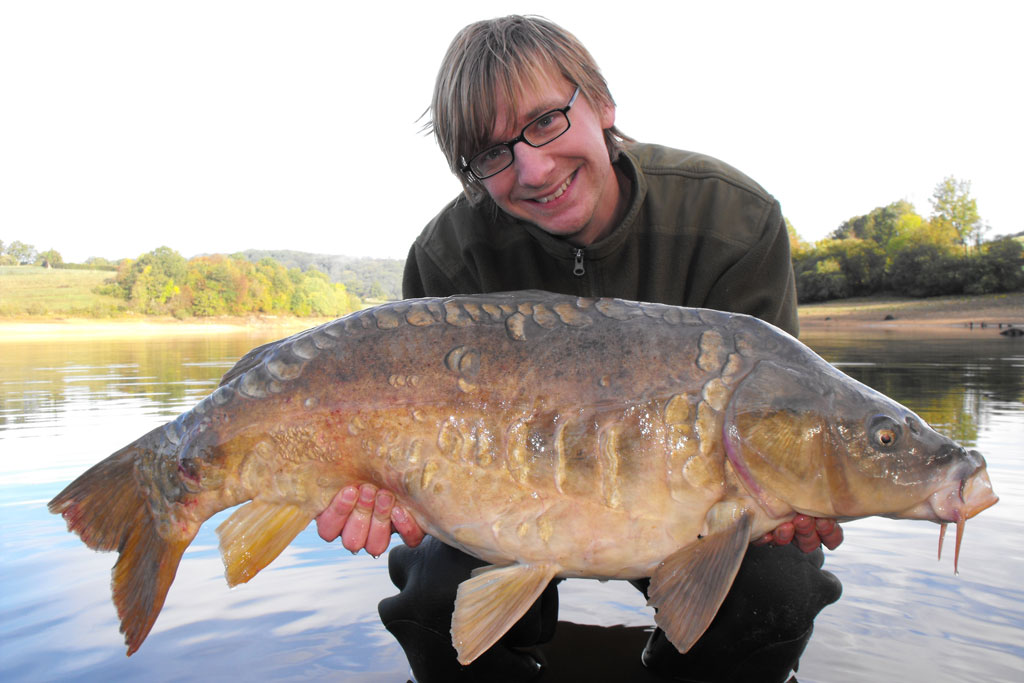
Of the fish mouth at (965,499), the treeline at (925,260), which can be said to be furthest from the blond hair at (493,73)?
the treeline at (925,260)

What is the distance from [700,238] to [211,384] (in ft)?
34.7

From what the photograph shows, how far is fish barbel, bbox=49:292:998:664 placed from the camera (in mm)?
2260

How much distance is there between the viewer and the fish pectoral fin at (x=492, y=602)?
2.30 metres

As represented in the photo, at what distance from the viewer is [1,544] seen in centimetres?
442

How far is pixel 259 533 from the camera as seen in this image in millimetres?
2537

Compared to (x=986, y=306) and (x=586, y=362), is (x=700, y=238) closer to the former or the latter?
(x=586, y=362)

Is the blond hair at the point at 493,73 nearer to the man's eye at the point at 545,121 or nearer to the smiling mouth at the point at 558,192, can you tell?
the man's eye at the point at 545,121

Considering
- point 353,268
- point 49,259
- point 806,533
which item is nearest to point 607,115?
point 806,533

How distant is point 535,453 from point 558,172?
1.25m

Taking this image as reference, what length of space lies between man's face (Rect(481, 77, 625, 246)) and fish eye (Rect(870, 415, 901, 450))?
1.40 metres

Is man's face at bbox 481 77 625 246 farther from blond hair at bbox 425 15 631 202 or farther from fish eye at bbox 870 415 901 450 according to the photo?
fish eye at bbox 870 415 901 450

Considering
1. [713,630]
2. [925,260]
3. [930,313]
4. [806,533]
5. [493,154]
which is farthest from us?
[925,260]

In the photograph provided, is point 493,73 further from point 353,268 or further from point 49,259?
point 353,268

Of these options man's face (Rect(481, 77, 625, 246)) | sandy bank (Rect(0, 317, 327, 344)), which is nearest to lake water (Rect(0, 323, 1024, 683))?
man's face (Rect(481, 77, 625, 246))
